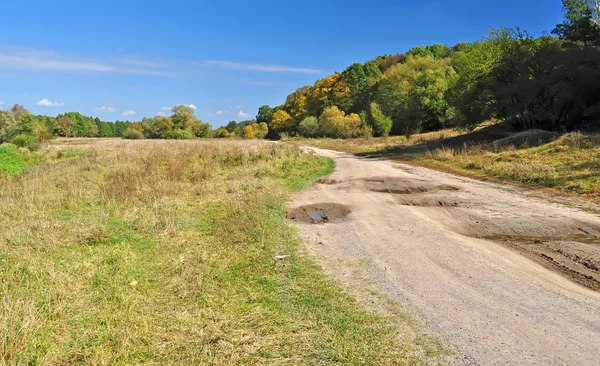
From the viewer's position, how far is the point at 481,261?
6.12 metres

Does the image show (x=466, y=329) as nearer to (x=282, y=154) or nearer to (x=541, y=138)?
(x=282, y=154)

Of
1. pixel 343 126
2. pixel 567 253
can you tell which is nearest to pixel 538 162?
pixel 567 253

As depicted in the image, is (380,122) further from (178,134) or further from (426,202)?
(426,202)

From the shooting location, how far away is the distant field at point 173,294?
3682 millimetres

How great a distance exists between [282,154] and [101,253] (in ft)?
56.2

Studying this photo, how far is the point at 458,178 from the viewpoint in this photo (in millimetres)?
15180

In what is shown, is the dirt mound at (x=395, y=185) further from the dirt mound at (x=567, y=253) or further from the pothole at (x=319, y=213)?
the dirt mound at (x=567, y=253)

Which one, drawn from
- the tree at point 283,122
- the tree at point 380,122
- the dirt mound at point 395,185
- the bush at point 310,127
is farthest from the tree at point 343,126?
the dirt mound at point 395,185

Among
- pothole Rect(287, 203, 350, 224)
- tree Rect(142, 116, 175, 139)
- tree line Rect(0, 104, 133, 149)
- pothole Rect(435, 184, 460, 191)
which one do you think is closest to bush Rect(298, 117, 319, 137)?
tree Rect(142, 116, 175, 139)

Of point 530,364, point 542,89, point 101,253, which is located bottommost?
point 530,364

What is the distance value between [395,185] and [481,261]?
798 centimetres

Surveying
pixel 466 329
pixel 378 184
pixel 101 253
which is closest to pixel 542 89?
pixel 378 184

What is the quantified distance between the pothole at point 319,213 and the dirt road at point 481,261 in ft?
0.09

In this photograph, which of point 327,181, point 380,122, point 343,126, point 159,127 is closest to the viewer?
point 327,181
